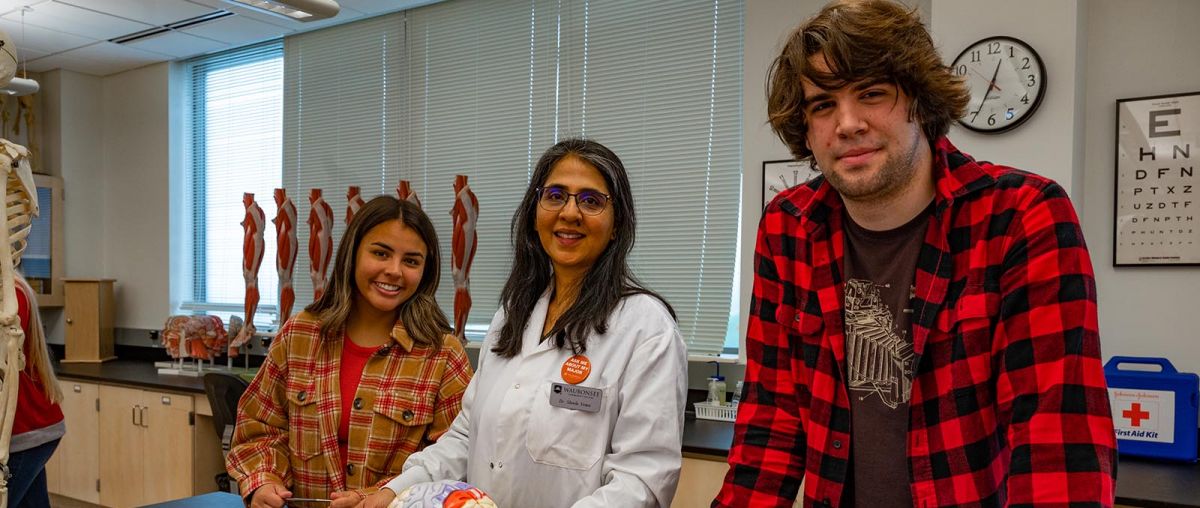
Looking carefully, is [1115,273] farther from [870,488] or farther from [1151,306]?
[870,488]

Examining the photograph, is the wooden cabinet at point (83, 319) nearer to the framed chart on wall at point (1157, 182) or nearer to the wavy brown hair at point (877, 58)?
the wavy brown hair at point (877, 58)

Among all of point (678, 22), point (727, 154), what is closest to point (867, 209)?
point (727, 154)

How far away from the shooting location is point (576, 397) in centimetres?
148

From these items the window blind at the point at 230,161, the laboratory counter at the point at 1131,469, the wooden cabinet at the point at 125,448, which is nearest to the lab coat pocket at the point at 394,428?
the laboratory counter at the point at 1131,469

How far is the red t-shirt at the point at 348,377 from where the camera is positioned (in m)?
1.97

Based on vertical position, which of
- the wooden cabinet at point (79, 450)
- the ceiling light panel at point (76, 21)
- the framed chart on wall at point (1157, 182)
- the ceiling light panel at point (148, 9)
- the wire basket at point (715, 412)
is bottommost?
the wooden cabinet at point (79, 450)

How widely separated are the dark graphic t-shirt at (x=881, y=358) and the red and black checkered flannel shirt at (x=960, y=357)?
0.06 ft

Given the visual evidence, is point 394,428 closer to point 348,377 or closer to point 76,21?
Result: point 348,377

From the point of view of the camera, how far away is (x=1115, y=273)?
9.28 ft

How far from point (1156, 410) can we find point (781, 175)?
151cm

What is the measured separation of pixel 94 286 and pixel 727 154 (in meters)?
4.31

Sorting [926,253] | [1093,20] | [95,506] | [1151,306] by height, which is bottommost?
[95,506]

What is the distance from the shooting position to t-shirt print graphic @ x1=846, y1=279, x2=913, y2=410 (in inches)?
48.9

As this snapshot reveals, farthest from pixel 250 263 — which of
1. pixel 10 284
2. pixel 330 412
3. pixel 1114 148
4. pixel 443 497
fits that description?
pixel 1114 148
